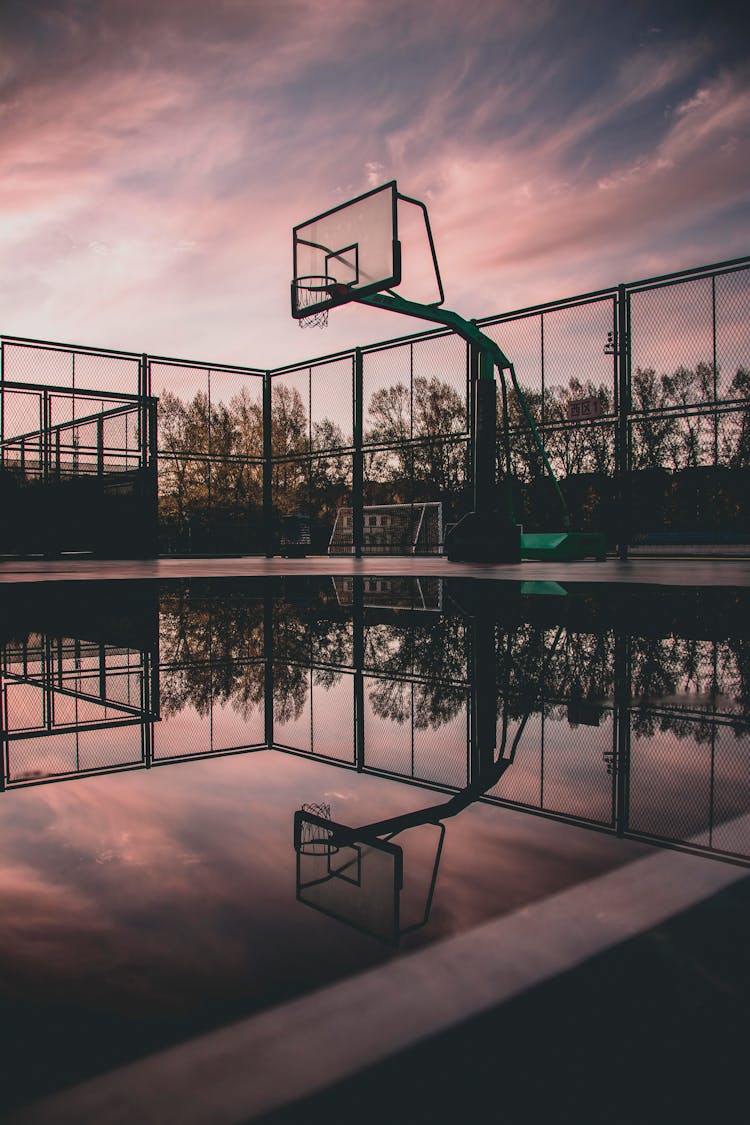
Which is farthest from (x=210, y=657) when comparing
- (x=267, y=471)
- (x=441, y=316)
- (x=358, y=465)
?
(x=267, y=471)

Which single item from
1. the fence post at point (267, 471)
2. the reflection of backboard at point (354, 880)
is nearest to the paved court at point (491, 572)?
the fence post at point (267, 471)

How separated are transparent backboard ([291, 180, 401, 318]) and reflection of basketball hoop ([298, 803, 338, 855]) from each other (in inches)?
357

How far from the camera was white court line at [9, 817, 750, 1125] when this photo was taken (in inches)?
14.7

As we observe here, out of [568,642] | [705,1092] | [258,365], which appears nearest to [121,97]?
[258,365]

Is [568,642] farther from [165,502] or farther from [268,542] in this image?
[165,502]

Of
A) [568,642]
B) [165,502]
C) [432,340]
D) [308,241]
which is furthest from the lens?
[165,502]

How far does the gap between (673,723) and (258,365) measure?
15473mm

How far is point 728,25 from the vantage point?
10688mm

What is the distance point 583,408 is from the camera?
34.0ft

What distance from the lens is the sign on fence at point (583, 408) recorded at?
10.2m

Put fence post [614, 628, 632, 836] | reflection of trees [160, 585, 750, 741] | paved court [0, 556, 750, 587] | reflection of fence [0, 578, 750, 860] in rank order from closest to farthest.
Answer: fence post [614, 628, 632, 836] < reflection of fence [0, 578, 750, 860] < reflection of trees [160, 585, 750, 741] < paved court [0, 556, 750, 587]

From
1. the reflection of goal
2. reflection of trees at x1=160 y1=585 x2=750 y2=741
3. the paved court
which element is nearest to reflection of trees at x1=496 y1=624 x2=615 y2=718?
reflection of trees at x1=160 y1=585 x2=750 y2=741

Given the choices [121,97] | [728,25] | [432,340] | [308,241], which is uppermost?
[728,25]

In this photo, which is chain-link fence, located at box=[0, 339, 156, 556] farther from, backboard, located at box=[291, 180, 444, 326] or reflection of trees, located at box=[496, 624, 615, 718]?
reflection of trees, located at box=[496, 624, 615, 718]
